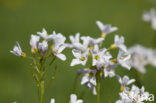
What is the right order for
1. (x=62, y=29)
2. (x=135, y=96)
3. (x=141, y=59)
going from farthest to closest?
(x=62, y=29) → (x=141, y=59) → (x=135, y=96)

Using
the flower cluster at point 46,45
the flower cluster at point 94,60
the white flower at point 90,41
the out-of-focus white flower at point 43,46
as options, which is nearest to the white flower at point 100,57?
the flower cluster at point 94,60

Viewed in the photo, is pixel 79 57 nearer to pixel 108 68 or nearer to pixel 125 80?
pixel 108 68

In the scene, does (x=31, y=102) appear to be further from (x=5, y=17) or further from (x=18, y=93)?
(x=5, y=17)

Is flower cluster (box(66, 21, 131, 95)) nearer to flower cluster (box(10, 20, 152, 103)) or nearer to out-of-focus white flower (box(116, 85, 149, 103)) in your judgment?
flower cluster (box(10, 20, 152, 103))

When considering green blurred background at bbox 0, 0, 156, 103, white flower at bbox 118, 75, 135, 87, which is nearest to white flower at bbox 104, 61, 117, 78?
white flower at bbox 118, 75, 135, 87

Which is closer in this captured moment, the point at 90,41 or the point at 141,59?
the point at 90,41

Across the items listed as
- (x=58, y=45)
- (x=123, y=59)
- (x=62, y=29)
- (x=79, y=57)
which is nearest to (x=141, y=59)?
(x=123, y=59)

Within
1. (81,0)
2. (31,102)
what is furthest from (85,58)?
(81,0)

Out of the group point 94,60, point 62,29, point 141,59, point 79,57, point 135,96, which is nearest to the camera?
point 135,96
